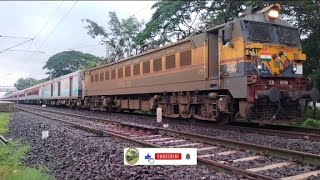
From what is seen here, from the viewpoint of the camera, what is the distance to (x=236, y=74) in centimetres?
1166

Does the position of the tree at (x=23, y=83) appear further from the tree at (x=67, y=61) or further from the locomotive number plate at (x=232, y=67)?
the locomotive number plate at (x=232, y=67)

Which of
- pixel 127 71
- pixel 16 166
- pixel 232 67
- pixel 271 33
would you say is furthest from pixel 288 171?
pixel 127 71

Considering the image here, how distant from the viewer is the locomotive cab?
11.3 m

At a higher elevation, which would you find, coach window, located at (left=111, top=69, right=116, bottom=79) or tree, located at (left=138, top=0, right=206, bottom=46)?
tree, located at (left=138, top=0, right=206, bottom=46)

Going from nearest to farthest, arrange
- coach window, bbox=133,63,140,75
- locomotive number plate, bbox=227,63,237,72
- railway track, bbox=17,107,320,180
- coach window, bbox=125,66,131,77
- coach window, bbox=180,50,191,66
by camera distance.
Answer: railway track, bbox=17,107,320,180, locomotive number plate, bbox=227,63,237,72, coach window, bbox=180,50,191,66, coach window, bbox=133,63,140,75, coach window, bbox=125,66,131,77

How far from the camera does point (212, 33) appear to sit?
13.2 metres

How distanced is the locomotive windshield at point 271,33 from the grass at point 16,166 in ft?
24.2

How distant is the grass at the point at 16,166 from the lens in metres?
6.24

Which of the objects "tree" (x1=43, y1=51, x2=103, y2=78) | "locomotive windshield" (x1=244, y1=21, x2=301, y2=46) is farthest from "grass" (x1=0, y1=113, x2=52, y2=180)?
"tree" (x1=43, y1=51, x2=103, y2=78)

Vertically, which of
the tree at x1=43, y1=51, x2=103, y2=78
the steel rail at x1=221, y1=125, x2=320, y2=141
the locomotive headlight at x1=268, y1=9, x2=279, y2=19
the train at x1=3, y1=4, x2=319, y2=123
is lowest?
the steel rail at x1=221, y1=125, x2=320, y2=141

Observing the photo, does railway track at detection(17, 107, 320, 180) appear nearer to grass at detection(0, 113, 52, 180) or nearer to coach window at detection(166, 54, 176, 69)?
grass at detection(0, 113, 52, 180)

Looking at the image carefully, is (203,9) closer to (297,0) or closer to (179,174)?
(297,0)

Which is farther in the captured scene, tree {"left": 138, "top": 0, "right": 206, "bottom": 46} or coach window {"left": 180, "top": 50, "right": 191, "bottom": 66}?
tree {"left": 138, "top": 0, "right": 206, "bottom": 46}

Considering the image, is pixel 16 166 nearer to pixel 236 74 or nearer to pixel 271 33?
pixel 236 74
